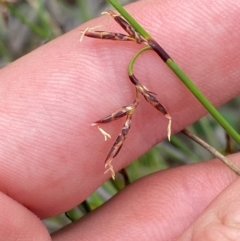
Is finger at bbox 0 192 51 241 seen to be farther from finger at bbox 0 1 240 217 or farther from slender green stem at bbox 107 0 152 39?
slender green stem at bbox 107 0 152 39

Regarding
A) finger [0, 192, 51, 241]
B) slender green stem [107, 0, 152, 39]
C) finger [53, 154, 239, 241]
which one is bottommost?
finger [53, 154, 239, 241]

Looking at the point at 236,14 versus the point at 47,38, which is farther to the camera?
the point at 47,38

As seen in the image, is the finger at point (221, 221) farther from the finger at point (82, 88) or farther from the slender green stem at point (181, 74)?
the finger at point (82, 88)

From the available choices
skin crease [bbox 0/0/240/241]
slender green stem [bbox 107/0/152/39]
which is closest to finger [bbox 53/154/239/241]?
skin crease [bbox 0/0/240/241]

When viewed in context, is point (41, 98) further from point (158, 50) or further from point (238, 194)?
point (238, 194)

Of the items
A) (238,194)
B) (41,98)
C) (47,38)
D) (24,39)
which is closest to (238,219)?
(238,194)
